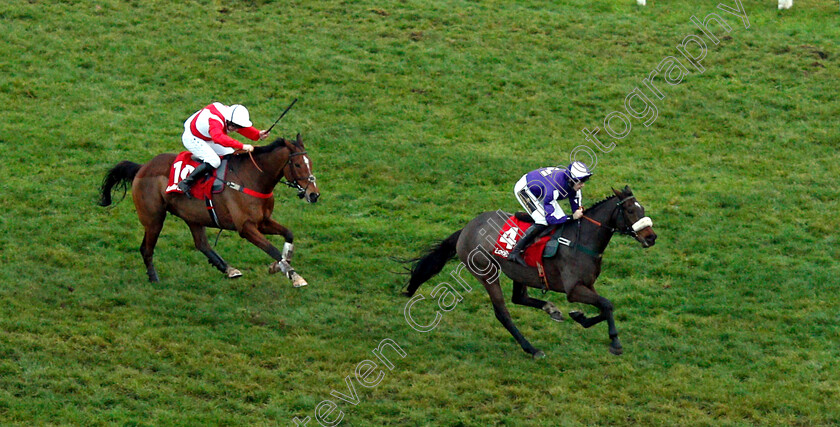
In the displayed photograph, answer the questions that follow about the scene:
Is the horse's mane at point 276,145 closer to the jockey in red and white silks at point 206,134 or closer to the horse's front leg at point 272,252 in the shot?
the jockey in red and white silks at point 206,134

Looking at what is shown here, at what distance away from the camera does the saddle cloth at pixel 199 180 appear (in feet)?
38.9

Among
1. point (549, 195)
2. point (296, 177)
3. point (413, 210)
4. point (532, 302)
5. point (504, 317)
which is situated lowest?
point (413, 210)

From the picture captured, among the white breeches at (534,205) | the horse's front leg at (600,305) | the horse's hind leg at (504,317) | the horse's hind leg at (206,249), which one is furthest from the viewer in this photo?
the horse's hind leg at (206,249)

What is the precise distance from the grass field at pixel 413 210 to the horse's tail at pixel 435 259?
599mm

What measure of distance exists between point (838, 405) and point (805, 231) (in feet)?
18.3

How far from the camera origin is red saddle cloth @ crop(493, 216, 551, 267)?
10766 mm

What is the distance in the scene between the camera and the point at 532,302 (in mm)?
11352

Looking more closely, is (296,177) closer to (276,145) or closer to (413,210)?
(276,145)

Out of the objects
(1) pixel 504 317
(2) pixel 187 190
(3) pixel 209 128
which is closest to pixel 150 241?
(2) pixel 187 190

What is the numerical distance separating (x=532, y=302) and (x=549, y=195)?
155 centimetres

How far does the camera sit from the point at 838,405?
375 inches

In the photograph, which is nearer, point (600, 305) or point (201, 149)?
point (600, 305)

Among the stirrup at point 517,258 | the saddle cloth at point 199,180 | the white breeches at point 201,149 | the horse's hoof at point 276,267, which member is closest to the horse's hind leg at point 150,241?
the saddle cloth at point 199,180

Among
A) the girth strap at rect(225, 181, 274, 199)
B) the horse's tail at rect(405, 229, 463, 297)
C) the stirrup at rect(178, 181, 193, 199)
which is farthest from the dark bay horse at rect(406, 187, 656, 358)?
the stirrup at rect(178, 181, 193, 199)
